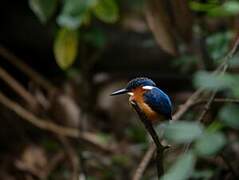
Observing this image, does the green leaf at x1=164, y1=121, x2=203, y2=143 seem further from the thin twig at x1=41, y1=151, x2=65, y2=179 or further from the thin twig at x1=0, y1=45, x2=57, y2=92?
the thin twig at x1=0, y1=45, x2=57, y2=92

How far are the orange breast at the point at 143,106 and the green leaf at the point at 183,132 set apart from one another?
11cm

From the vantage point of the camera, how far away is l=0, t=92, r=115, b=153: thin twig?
3.46 m

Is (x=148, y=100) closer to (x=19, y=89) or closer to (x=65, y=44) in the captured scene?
(x=65, y=44)

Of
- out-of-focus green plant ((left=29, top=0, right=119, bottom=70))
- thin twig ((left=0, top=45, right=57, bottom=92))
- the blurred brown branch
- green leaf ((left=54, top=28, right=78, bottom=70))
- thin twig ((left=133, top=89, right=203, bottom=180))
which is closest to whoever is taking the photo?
thin twig ((left=133, top=89, right=203, bottom=180))

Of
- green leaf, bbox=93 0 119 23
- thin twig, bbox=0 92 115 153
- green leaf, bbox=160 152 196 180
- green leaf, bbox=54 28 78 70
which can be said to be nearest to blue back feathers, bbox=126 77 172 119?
green leaf, bbox=160 152 196 180

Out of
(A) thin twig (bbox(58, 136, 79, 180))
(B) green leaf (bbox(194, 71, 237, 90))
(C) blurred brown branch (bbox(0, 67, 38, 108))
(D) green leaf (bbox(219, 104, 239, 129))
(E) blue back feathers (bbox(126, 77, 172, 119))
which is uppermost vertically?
(B) green leaf (bbox(194, 71, 237, 90))

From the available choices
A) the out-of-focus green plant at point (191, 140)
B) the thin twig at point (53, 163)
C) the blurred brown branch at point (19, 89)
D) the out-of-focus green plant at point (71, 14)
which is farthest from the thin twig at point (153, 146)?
the blurred brown branch at point (19, 89)

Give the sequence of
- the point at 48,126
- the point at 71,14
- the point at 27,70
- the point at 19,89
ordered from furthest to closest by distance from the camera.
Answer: the point at 27,70, the point at 19,89, the point at 48,126, the point at 71,14

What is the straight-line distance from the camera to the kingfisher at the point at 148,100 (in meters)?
0.84

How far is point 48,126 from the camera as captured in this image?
11.4ft

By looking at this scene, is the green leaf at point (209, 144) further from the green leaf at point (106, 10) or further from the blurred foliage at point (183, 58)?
the green leaf at point (106, 10)

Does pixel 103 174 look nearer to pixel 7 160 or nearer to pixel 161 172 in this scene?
pixel 7 160

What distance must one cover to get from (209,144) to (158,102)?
16cm

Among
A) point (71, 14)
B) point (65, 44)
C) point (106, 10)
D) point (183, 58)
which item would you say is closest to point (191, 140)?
point (71, 14)
